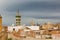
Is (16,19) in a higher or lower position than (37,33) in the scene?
higher

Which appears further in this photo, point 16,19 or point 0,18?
point 16,19

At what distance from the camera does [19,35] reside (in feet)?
18.0

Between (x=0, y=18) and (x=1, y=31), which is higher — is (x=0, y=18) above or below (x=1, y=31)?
above

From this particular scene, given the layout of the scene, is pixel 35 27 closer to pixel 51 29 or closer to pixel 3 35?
pixel 51 29

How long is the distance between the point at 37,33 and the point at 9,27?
84cm

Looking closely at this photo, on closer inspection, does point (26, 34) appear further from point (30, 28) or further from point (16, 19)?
point (16, 19)

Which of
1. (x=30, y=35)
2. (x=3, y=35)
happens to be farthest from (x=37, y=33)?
(x=3, y=35)

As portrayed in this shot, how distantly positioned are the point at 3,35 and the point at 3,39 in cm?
11

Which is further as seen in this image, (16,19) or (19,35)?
(16,19)

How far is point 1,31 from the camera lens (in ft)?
17.5

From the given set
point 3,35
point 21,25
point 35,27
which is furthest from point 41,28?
point 3,35

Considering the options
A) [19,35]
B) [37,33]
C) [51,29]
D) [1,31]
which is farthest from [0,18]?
[51,29]

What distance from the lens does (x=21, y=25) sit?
5668 mm

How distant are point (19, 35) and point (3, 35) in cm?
45
